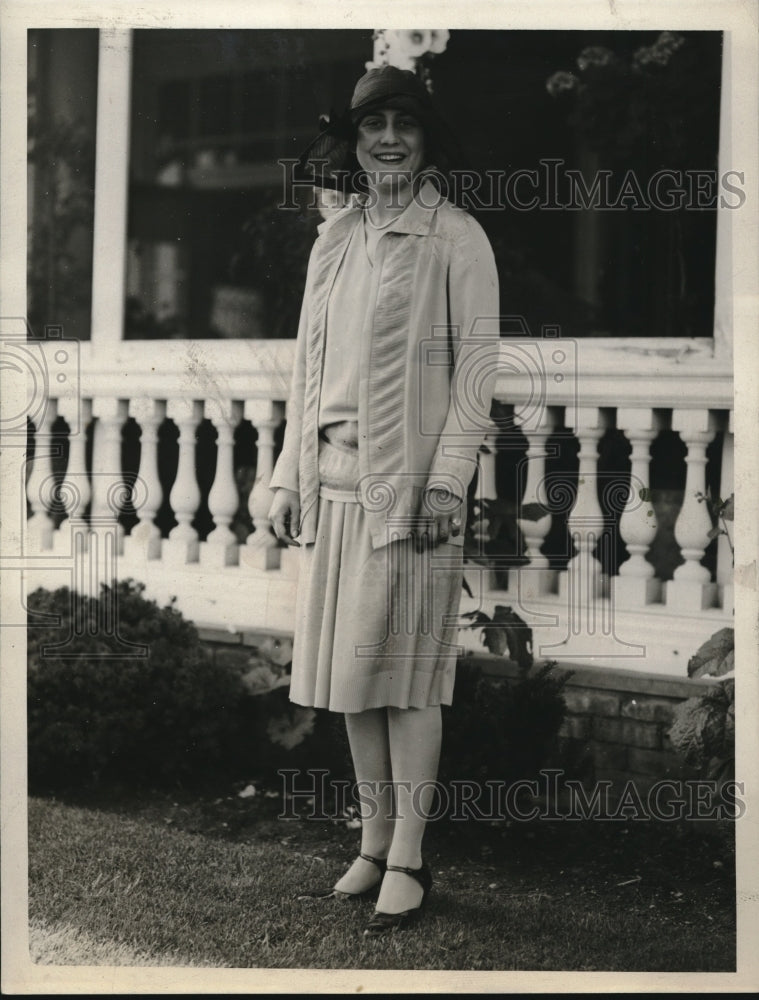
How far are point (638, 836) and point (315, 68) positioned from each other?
2.97 m

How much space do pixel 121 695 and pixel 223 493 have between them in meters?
0.88

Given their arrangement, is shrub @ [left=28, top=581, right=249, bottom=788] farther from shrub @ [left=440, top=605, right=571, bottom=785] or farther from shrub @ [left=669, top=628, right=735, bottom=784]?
shrub @ [left=669, top=628, right=735, bottom=784]

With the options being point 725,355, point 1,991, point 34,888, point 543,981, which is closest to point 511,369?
point 725,355

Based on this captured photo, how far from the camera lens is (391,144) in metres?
3.79

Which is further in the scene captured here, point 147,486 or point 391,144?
point 147,486

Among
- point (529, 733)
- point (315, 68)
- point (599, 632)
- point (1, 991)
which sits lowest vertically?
point (1, 991)

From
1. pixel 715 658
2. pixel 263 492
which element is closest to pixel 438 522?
pixel 715 658

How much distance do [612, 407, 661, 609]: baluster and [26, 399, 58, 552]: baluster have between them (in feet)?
7.34

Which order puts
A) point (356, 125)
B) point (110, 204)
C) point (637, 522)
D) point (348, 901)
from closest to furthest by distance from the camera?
point (356, 125)
point (348, 901)
point (637, 522)
point (110, 204)

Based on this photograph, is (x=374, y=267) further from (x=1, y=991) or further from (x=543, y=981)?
(x=1, y=991)

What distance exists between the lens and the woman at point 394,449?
12.3 ft

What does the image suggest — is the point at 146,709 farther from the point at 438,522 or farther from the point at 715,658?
the point at 715,658

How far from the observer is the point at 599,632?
4.49m

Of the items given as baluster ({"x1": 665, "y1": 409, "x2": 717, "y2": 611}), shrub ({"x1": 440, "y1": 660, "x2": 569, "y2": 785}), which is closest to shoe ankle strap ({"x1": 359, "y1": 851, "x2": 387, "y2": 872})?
shrub ({"x1": 440, "y1": 660, "x2": 569, "y2": 785})
